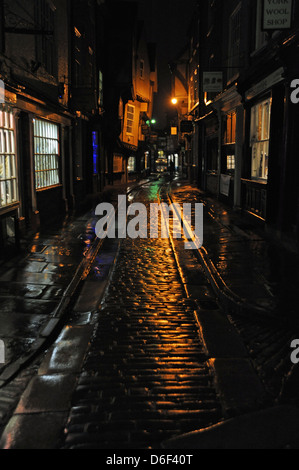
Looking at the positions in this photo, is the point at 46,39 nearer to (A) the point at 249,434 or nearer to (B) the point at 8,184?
(B) the point at 8,184

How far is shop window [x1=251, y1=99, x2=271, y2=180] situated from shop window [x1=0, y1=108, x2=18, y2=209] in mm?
7385

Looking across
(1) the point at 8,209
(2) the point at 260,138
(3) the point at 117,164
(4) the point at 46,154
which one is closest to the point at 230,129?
(2) the point at 260,138

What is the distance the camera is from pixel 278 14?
9406 mm

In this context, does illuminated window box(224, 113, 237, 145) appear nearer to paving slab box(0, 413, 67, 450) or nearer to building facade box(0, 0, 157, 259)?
building facade box(0, 0, 157, 259)

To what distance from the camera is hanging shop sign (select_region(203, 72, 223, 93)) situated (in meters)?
17.6

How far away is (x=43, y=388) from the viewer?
409cm

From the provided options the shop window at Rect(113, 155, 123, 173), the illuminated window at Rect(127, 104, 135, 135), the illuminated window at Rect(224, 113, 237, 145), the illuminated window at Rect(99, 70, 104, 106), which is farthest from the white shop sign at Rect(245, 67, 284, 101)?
the illuminated window at Rect(127, 104, 135, 135)

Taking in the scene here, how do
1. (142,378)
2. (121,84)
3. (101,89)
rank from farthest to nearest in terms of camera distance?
(121,84) → (101,89) → (142,378)

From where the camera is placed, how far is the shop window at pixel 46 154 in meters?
13.7

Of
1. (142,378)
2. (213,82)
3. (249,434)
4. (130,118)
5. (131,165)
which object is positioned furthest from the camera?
(131,165)

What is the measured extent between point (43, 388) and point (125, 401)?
2.82 feet

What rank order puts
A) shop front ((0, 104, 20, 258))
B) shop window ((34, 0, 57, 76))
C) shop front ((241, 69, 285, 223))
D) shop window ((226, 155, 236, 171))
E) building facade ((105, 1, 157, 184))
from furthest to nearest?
building facade ((105, 1, 157, 184))
shop window ((226, 155, 236, 171))
shop window ((34, 0, 57, 76))
shop front ((241, 69, 285, 223))
shop front ((0, 104, 20, 258))

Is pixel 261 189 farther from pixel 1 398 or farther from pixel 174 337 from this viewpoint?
pixel 1 398

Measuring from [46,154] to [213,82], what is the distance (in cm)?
802
